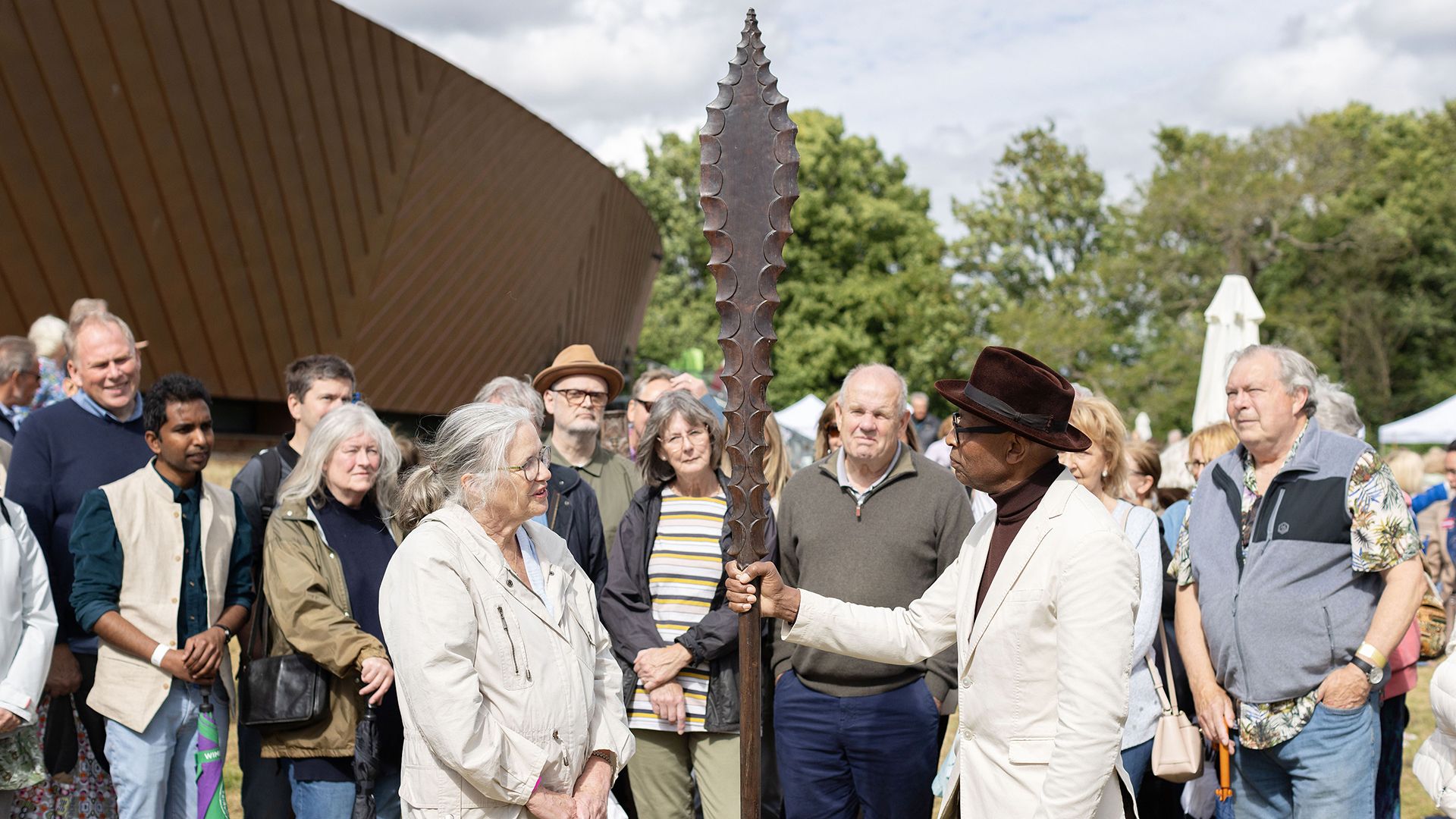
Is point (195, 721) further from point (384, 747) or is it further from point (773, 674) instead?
point (773, 674)

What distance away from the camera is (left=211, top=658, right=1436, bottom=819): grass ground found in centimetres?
603

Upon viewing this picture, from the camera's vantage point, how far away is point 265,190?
41.3 ft

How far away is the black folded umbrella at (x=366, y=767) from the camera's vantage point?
3.78m

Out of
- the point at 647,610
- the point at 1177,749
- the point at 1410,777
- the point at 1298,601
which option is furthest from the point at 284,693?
the point at 1410,777

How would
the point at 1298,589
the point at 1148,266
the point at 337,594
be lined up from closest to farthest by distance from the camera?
the point at 1298,589, the point at 337,594, the point at 1148,266

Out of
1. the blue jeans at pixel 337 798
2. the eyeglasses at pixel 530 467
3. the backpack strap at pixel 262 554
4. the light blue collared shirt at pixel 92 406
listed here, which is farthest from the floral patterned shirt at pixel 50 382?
the eyeglasses at pixel 530 467

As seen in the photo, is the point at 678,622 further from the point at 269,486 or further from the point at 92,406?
the point at 92,406

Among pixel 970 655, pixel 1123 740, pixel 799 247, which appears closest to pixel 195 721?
pixel 970 655

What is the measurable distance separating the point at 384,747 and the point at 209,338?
947 cm

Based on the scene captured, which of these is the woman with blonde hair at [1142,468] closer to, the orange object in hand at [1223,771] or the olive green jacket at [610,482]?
the orange object in hand at [1223,771]

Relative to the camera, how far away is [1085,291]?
118 feet

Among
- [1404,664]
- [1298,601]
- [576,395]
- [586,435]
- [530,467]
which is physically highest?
[576,395]

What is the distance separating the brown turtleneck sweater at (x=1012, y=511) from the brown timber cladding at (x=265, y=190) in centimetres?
943

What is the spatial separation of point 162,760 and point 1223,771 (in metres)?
3.54
